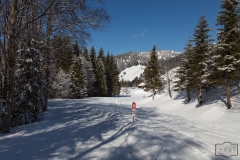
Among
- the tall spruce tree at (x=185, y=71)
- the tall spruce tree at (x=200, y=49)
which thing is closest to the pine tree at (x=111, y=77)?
the tall spruce tree at (x=185, y=71)

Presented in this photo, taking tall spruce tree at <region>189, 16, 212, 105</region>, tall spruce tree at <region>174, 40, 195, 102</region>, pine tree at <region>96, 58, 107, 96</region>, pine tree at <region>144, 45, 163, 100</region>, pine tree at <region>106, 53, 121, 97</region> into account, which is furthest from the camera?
pine tree at <region>106, 53, 121, 97</region>

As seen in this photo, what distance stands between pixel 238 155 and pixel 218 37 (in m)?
11.7

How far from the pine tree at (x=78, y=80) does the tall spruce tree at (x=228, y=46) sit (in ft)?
92.0

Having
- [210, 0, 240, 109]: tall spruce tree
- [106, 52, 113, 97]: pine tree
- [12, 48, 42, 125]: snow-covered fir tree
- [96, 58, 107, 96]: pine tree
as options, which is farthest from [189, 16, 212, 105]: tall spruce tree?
[106, 52, 113, 97]: pine tree

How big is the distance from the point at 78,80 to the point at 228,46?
29249 millimetres

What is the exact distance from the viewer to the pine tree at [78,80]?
35.4 m

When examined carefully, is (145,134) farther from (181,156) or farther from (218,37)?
(218,37)

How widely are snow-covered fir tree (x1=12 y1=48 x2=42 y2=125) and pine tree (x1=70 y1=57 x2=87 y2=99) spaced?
24.1m

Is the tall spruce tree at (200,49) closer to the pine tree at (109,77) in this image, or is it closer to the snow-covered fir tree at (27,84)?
the snow-covered fir tree at (27,84)

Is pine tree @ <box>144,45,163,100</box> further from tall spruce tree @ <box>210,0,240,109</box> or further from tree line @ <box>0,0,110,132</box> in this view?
tree line @ <box>0,0,110,132</box>

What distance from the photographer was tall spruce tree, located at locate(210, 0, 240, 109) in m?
12.4

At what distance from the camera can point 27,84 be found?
10.7 m

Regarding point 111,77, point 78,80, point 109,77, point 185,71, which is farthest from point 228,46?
point 111,77

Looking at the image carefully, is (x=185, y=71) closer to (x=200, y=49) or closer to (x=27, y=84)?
(x=200, y=49)
